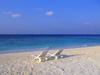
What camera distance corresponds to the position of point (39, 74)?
7.71m

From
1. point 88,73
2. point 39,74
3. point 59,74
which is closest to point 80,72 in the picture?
point 88,73

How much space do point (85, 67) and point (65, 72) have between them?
3.88ft

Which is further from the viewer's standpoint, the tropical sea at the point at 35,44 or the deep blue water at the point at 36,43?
the deep blue water at the point at 36,43

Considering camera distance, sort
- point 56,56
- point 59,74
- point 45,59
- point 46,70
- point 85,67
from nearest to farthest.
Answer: point 59,74, point 46,70, point 85,67, point 45,59, point 56,56

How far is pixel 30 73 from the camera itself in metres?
7.78

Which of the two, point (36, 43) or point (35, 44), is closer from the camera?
point (35, 44)

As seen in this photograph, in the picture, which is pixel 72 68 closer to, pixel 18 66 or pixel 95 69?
pixel 95 69

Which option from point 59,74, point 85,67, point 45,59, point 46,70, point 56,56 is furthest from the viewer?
point 56,56

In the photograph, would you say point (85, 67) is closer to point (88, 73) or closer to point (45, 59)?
point (88, 73)

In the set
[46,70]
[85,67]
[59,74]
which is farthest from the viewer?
[85,67]

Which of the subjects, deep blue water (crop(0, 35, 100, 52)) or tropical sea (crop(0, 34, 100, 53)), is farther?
deep blue water (crop(0, 35, 100, 52))

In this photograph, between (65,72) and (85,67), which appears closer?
(65,72)

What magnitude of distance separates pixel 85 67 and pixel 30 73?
2279 millimetres

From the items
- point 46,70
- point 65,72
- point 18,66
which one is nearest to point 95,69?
point 65,72
